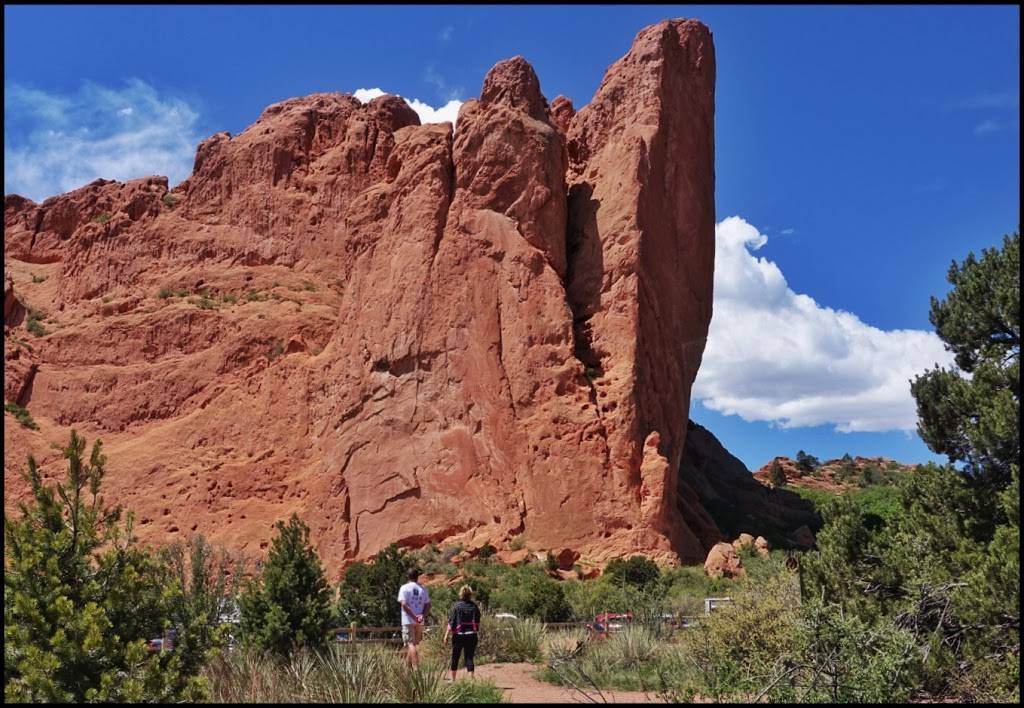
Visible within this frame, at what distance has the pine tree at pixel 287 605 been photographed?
11836 millimetres

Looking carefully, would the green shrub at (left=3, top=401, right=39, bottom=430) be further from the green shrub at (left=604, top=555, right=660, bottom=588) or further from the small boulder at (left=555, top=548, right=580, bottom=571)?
the green shrub at (left=604, top=555, right=660, bottom=588)

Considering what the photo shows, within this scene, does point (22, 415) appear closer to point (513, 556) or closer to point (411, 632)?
point (513, 556)

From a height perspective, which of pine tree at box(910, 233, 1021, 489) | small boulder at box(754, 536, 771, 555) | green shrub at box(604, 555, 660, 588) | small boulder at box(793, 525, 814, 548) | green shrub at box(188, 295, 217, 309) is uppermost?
green shrub at box(188, 295, 217, 309)

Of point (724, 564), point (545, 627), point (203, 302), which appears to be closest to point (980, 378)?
point (545, 627)

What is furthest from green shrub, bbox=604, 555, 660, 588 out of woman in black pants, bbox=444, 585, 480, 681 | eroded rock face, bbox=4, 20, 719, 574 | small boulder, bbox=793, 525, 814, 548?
small boulder, bbox=793, 525, 814, 548

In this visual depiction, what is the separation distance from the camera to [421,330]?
3142 centimetres

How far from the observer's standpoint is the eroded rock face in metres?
28.7

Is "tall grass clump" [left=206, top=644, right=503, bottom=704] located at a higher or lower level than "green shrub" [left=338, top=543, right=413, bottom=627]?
lower

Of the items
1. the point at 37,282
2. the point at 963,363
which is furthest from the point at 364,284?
the point at 963,363

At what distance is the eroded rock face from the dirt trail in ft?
44.6

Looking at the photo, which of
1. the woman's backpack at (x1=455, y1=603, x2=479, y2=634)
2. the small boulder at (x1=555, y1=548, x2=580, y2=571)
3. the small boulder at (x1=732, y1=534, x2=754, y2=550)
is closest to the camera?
the woman's backpack at (x1=455, y1=603, x2=479, y2=634)

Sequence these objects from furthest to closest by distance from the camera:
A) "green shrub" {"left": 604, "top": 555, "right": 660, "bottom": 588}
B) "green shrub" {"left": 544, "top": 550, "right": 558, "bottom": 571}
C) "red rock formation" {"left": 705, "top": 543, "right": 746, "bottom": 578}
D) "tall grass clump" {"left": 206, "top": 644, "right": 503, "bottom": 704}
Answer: "green shrub" {"left": 544, "top": 550, "right": 558, "bottom": 571} < "red rock formation" {"left": 705, "top": 543, "right": 746, "bottom": 578} < "green shrub" {"left": 604, "top": 555, "right": 660, "bottom": 588} < "tall grass clump" {"left": 206, "top": 644, "right": 503, "bottom": 704}

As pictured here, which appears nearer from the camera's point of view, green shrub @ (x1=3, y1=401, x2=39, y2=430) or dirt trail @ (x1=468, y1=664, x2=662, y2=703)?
dirt trail @ (x1=468, y1=664, x2=662, y2=703)

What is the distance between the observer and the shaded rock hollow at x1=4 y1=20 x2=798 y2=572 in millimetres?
28766
